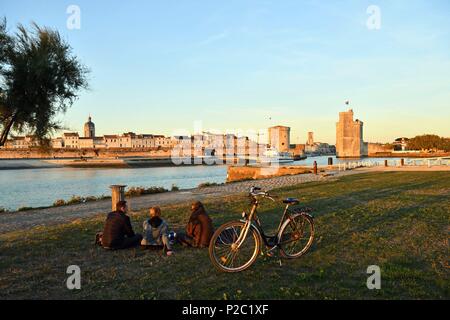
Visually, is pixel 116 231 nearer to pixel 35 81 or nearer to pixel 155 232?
pixel 155 232

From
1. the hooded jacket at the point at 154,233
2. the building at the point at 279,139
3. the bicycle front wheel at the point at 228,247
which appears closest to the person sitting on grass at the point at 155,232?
the hooded jacket at the point at 154,233

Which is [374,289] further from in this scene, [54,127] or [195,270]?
[54,127]

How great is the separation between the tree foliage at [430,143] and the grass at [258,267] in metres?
165

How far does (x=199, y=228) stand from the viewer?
286 inches

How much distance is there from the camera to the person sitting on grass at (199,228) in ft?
23.7

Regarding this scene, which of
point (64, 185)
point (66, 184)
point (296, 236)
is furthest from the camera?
point (66, 184)

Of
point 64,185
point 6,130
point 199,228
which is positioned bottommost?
point 64,185

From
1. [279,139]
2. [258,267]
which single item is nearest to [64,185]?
[258,267]

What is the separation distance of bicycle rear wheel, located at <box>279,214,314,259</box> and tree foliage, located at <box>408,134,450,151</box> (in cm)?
16675

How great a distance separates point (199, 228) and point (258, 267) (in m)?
1.70

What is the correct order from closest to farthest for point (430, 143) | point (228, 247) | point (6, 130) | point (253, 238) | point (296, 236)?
point (228, 247) → point (253, 238) → point (296, 236) → point (6, 130) → point (430, 143)

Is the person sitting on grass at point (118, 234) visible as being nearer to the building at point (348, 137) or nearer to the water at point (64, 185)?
the water at point (64, 185)

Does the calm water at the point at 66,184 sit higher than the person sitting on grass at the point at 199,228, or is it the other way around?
the person sitting on grass at the point at 199,228
